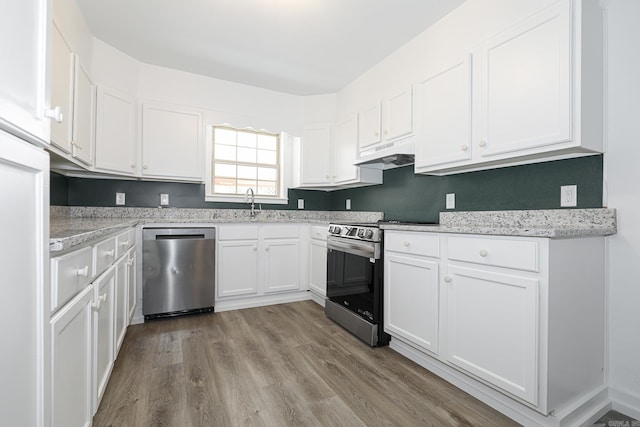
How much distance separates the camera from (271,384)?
1885 mm

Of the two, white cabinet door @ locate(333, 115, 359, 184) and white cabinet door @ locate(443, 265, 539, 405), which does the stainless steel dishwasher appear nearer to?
white cabinet door @ locate(333, 115, 359, 184)

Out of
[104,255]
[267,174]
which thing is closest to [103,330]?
[104,255]

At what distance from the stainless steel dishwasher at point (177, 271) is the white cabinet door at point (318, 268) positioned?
1094mm

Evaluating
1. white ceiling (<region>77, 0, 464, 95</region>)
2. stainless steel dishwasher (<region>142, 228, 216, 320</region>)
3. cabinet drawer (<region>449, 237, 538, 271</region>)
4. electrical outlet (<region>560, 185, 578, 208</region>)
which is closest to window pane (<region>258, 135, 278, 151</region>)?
white ceiling (<region>77, 0, 464, 95</region>)

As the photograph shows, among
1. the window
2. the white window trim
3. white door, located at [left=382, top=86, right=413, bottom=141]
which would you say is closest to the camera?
white door, located at [left=382, top=86, right=413, bottom=141]

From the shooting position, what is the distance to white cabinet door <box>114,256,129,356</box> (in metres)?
1.90

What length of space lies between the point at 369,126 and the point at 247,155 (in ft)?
5.60

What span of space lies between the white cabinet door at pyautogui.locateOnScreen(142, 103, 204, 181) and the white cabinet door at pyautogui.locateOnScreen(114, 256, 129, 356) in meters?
1.29

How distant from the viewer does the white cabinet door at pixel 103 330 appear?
140 cm

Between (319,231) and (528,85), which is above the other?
(528,85)

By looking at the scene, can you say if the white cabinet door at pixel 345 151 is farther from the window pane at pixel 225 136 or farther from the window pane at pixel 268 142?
the window pane at pixel 225 136

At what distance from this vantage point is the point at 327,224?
3297 mm

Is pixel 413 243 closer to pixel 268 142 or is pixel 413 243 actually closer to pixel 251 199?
pixel 251 199

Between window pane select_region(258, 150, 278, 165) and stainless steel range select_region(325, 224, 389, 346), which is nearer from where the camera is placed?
stainless steel range select_region(325, 224, 389, 346)
